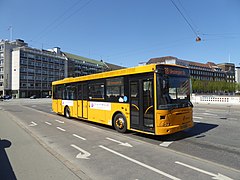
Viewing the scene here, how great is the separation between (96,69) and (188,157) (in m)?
115

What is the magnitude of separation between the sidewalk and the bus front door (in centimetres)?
361

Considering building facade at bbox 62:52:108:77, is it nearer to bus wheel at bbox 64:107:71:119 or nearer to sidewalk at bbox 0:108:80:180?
bus wheel at bbox 64:107:71:119

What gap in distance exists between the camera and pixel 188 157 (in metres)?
5.45

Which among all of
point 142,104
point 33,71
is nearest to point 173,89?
point 142,104

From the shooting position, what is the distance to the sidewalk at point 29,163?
4312mm

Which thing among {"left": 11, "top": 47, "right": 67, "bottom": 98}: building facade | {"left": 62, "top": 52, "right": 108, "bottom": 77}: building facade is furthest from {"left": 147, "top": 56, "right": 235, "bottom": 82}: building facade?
{"left": 11, "top": 47, "right": 67, "bottom": 98}: building facade

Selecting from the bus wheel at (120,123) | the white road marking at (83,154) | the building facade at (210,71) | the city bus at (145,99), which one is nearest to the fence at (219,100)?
the city bus at (145,99)

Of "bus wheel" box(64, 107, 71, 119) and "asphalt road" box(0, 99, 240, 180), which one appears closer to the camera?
"asphalt road" box(0, 99, 240, 180)

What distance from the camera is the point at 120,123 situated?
29.2 feet

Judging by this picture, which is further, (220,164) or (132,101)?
(132,101)

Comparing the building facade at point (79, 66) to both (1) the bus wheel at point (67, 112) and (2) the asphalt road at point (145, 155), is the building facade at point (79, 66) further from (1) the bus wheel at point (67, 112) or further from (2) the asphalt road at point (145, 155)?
(2) the asphalt road at point (145, 155)

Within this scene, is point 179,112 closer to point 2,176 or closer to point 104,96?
point 104,96

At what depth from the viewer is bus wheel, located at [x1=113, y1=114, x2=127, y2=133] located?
341 inches

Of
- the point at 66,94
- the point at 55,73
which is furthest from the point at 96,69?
the point at 66,94
